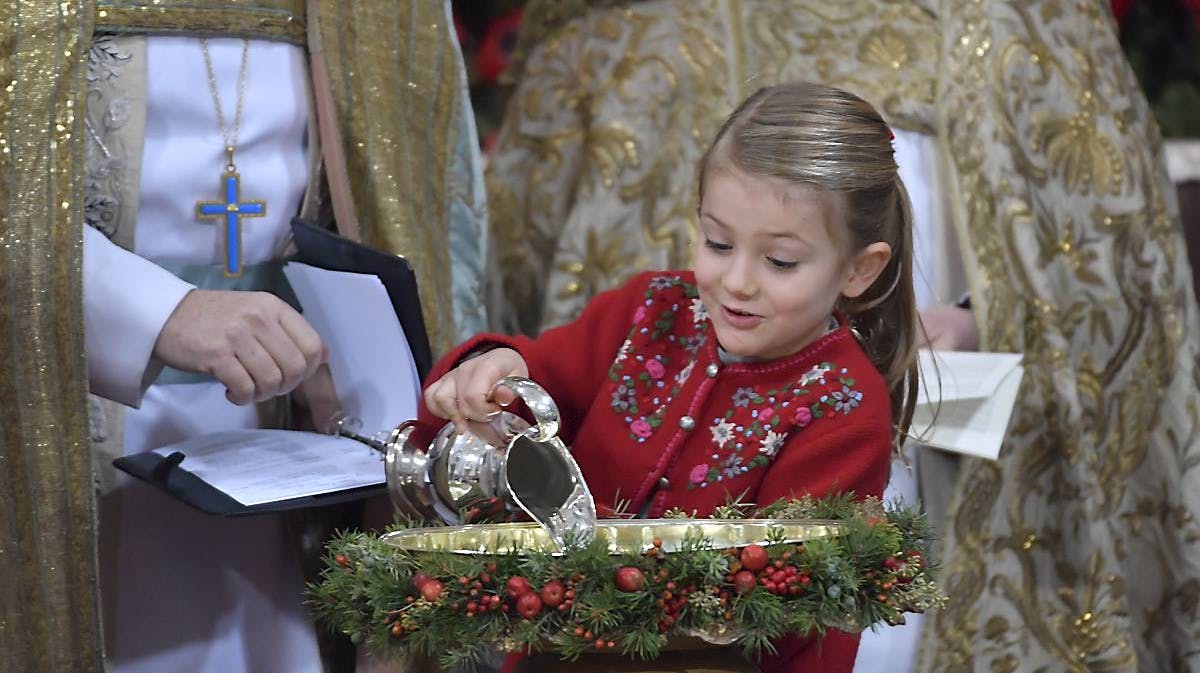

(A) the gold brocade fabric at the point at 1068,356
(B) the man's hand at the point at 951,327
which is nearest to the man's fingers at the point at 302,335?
(B) the man's hand at the point at 951,327

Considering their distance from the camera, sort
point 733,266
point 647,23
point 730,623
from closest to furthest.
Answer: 1. point 730,623
2. point 733,266
3. point 647,23

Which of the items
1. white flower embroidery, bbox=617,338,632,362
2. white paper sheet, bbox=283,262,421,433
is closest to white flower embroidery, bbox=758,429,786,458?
white flower embroidery, bbox=617,338,632,362

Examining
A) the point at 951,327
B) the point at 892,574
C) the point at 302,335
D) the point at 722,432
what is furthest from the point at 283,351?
the point at 951,327

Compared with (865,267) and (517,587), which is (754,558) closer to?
(517,587)

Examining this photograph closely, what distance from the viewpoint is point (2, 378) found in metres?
1.69

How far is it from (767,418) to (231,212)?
2.22ft

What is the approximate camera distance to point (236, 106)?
1.89 metres

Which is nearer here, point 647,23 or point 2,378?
point 2,378

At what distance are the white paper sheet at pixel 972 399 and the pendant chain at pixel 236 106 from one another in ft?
3.44

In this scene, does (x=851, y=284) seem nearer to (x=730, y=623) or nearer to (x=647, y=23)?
(x=730, y=623)

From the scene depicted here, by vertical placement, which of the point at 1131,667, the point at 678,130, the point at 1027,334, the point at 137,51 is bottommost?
the point at 1131,667

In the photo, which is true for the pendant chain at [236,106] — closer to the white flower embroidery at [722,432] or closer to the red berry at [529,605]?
the white flower embroidery at [722,432]

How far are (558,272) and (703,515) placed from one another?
1231 mm

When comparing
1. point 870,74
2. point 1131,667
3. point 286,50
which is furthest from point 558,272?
point 1131,667
